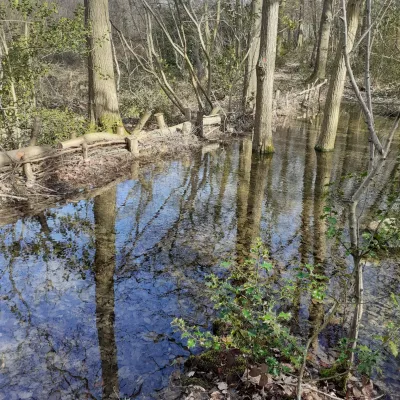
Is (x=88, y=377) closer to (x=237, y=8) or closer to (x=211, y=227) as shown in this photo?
(x=211, y=227)

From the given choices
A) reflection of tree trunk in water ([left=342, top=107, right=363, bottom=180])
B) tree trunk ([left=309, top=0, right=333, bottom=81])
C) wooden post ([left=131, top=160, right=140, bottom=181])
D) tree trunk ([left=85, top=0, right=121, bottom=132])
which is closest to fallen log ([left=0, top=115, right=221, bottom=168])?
wooden post ([left=131, top=160, right=140, bottom=181])

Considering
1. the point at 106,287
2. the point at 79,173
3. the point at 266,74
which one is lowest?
the point at 106,287

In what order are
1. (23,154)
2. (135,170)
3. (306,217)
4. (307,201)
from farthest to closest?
(135,170) → (307,201) → (23,154) → (306,217)

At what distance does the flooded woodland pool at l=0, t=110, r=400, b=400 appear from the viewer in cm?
366

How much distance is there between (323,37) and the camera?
2016cm

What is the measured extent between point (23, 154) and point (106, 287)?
4354mm

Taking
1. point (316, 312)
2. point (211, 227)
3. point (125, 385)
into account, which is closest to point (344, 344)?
point (316, 312)

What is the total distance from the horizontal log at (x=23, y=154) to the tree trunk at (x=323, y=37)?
16.3 metres

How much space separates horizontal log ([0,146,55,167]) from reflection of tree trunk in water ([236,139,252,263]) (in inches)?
171

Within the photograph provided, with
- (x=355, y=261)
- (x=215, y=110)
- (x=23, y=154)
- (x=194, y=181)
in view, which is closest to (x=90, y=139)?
(x=23, y=154)

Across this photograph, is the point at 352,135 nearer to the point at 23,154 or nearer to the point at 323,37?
the point at 323,37

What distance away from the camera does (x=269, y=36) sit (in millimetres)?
10836

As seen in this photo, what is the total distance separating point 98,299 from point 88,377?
128 cm

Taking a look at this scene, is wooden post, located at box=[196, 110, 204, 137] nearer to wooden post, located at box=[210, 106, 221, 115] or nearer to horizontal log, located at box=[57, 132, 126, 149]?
wooden post, located at box=[210, 106, 221, 115]
